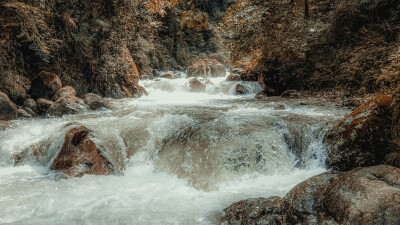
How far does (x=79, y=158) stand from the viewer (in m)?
4.77

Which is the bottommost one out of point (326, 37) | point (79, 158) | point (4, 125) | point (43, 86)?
point (79, 158)

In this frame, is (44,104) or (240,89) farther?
(240,89)

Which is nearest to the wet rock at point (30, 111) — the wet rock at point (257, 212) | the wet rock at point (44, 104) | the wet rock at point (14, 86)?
the wet rock at point (44, 104)

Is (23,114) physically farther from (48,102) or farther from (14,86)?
(14,86)

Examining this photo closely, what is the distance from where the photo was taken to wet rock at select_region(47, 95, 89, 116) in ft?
27.5

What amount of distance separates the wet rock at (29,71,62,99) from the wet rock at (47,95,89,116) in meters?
1.12

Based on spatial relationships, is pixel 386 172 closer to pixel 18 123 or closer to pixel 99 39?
pixel 18 123

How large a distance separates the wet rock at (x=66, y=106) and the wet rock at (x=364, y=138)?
760cm

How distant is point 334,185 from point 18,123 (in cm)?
791

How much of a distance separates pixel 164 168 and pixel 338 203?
332 cm

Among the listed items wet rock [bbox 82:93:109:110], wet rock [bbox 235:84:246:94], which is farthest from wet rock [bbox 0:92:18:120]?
wet rock [bbox 235:84:246:94]

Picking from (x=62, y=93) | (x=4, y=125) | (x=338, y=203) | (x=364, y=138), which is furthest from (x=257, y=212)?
(x=62, y=93)

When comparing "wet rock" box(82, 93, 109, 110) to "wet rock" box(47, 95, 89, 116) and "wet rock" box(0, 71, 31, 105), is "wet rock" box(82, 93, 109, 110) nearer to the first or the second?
"wet rock" box(47, 95, 89, 116)

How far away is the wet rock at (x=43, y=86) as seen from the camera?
9.43m
